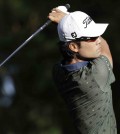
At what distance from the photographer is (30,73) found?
74.6ft

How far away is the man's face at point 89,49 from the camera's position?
702 centimetres

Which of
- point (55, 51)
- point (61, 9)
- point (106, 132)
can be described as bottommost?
point (55, 51)

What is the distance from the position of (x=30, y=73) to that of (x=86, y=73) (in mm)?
15735

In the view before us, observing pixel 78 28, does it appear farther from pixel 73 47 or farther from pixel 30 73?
pixel 30 73

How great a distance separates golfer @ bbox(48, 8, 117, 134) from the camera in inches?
277

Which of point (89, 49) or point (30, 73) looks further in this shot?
point (30, 73)

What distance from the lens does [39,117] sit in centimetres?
2253

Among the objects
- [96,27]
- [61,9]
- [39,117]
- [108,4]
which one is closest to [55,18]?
[61,9]

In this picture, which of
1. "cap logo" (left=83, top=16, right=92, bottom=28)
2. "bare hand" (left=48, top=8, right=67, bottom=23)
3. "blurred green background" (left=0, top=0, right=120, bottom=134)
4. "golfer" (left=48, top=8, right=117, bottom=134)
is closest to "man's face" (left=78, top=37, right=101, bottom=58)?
"golfer" (left=48, top=8, right=117, bottom=134)

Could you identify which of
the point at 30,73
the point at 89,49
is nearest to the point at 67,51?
the point at 89,49

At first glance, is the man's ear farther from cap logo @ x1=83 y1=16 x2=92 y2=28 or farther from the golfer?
cap logo @ x1=83 y1=16 x2=92 y2=28

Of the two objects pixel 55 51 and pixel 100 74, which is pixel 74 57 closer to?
pixel 100 74

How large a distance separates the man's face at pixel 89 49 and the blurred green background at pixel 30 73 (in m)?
13.1

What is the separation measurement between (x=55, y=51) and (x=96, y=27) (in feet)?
45.9
